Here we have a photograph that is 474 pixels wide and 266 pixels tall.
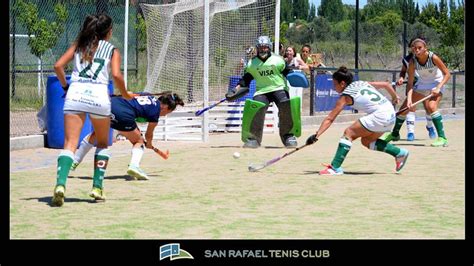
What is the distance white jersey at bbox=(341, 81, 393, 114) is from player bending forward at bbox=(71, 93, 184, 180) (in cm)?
189

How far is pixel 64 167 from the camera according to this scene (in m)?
9.18

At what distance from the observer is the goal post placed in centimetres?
1756

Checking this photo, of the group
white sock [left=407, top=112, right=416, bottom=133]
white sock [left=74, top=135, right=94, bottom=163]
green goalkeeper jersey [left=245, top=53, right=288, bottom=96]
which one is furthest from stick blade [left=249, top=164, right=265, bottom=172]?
white sock [left=407, top=112, right=416, bottom=133]

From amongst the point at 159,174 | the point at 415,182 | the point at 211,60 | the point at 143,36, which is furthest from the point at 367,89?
the point at 143,36

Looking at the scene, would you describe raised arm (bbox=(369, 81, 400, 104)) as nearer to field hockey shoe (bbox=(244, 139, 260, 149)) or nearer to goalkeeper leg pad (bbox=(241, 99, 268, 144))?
field hockey shoe (bbox=(244, 139, 260, 149))

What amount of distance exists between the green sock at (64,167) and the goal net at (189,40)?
26.7ft

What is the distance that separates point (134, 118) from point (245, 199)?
2.03 m

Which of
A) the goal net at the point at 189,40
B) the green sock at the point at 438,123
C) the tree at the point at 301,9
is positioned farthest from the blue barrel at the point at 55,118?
the tree at the point at 301,9

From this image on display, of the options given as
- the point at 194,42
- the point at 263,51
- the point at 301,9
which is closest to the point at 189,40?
the point at 194,42

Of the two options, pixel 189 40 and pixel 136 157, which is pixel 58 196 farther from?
pixel 189 40

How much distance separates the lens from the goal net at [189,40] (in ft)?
57.9

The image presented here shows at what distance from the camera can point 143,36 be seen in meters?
21.2

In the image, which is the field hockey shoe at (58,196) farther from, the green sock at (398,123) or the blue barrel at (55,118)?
the green sock at (398,123)
